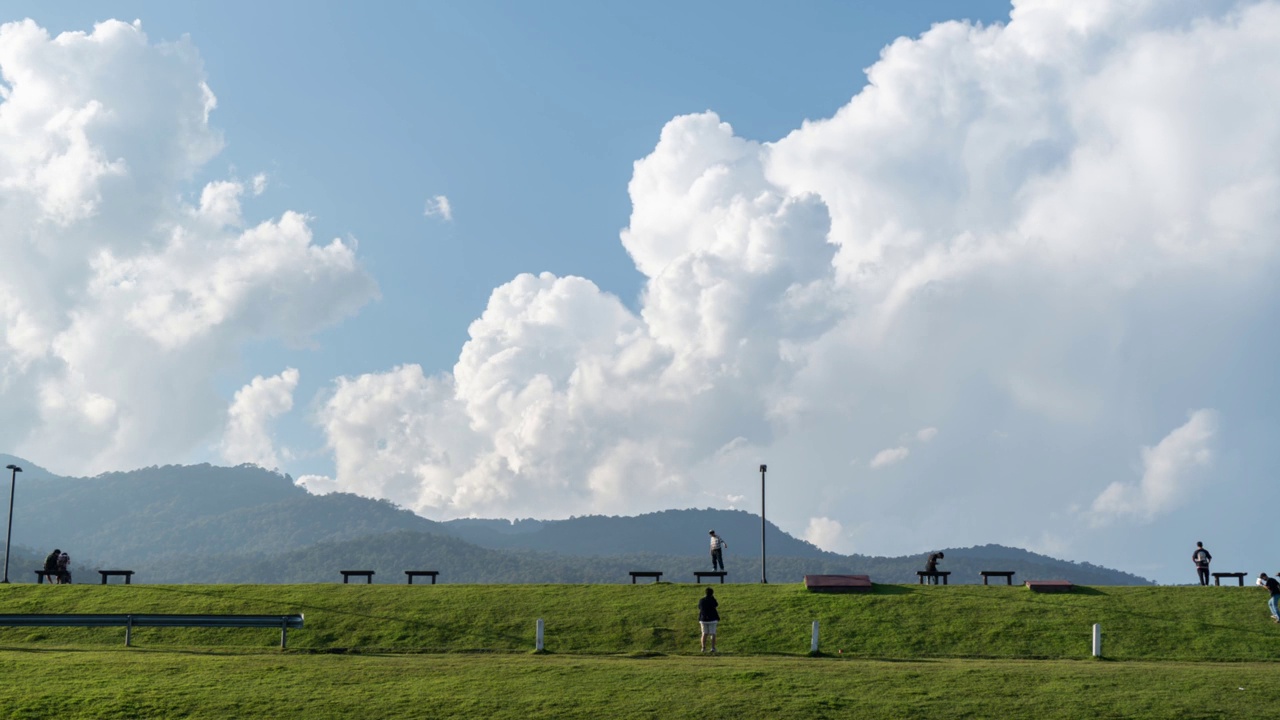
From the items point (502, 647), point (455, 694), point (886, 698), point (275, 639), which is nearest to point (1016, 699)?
point (886, 698)

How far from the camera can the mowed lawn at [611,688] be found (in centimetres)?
2528

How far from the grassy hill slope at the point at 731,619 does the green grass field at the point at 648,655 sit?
0.36 ft

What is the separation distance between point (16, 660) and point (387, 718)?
13.0 meters

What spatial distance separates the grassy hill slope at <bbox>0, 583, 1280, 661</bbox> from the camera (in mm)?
37344

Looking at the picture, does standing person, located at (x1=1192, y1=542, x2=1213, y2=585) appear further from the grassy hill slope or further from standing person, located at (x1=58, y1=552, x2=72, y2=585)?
standing person, located at (x1=58, y1=552, x2=72, y2=585)

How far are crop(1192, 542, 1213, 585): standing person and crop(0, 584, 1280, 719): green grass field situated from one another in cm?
523

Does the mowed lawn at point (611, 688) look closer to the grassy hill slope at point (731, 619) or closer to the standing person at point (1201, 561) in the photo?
the grassy hill slope at point (731, 619)

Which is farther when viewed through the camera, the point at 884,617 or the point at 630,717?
the point at 884,617

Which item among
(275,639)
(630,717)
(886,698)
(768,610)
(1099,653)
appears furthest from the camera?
(768,610)

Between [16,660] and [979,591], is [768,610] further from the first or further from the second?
[16,660]

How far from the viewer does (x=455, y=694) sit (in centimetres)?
2670

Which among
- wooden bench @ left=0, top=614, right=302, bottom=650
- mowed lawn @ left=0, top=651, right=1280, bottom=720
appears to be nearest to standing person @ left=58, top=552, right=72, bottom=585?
wooden bench @ left=0, top=614, right=302, bottom=650

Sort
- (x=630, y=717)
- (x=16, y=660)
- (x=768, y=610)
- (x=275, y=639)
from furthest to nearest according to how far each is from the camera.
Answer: (x=768, y=610) < (x=275, y=639) < (x=16, y=660) < (x=630, y=717)

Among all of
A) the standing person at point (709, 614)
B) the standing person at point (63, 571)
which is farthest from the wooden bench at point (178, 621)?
the standing person at point (63, 571)
